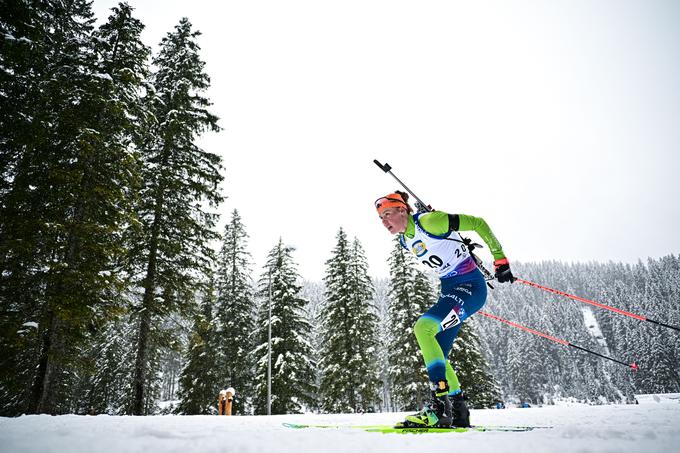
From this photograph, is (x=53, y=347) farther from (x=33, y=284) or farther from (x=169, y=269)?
(x=169, y=269)

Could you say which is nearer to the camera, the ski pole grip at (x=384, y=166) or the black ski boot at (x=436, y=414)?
the black ski boot at (x=436, y=414)

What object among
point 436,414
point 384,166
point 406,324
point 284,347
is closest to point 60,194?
point 384,166

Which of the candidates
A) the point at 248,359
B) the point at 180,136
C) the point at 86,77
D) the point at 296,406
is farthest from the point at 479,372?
the point at 86,77

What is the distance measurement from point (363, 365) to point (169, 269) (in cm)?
1535

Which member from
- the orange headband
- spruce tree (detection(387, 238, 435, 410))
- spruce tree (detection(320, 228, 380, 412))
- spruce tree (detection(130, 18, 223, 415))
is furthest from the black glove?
spruce tree (detection(320, 228, 380, 412))

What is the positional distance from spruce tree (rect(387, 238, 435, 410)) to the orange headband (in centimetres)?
1919

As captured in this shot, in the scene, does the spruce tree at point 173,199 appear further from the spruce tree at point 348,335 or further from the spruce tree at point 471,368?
the spruce tree at point 471,368

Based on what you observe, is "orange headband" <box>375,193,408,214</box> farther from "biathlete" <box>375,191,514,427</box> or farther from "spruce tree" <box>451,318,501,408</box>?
"spruce tree" <box>451,318,501,408</box>

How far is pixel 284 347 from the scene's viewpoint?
23.2 metres

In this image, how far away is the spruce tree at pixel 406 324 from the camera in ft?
77.0

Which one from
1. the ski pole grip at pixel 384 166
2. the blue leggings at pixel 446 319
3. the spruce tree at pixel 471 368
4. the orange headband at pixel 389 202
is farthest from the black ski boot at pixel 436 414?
the spruce tree at pixel 471 368

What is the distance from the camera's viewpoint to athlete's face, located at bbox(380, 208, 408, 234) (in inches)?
161

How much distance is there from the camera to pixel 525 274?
145000mm

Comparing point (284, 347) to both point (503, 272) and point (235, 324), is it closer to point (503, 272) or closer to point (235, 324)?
point (235, 324)
